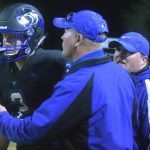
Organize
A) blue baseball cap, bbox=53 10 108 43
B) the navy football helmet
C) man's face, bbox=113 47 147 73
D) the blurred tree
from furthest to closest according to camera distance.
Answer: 1. the blurred tree
2. man's face, bbox=113 47 147 73
3. the navy football helmet
4. blue baseball cap, bbox=53 10 108 43

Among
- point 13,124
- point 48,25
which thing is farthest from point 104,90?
point 48,25

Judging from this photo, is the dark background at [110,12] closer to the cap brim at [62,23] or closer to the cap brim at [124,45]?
the cap brim at [124,45]

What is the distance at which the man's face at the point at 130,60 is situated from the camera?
3529 mm

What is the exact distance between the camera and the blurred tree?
25.7ft

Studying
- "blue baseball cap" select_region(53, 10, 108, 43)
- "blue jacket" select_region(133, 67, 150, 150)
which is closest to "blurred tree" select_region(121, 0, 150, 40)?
"blue jacket" select_region(133, 67, 150, 150)

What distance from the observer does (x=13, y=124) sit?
8.23ft

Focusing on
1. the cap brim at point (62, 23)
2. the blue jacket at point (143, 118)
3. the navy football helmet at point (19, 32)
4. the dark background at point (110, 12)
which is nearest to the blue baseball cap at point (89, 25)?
the cap brim at point (62, 23)

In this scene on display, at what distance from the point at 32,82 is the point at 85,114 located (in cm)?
87

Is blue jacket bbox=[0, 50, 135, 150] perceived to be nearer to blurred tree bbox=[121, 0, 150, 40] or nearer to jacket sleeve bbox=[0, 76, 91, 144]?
jacket sleeve bbox=[0, 76, 91, 144]

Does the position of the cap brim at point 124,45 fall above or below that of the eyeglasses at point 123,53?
above

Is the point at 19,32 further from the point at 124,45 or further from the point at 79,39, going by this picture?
the point at 124,45

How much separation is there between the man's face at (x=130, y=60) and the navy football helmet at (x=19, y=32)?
0.68 metres

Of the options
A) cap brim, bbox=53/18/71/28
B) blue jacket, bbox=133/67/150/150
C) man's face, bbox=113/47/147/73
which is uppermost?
cap brim, bbox=53/18/71/28

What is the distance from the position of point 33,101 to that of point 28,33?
1.49 feet
